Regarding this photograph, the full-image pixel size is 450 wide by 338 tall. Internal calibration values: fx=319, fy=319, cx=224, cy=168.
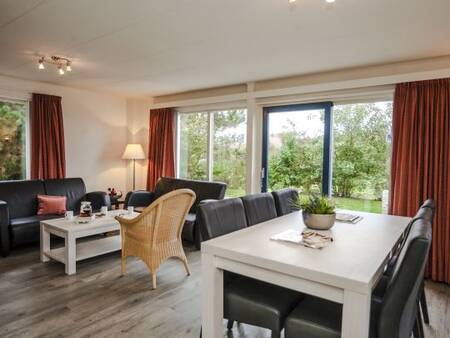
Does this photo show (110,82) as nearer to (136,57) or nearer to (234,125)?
(136,57)

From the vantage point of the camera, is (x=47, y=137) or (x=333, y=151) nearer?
(x=333, y=151)

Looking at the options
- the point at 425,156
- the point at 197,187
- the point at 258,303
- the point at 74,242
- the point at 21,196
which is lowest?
the point at 74,242

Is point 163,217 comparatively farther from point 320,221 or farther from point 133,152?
point 133,152

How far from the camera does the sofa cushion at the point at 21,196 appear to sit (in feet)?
13.9

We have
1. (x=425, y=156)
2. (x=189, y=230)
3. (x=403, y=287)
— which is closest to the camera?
(x=403, y=287)

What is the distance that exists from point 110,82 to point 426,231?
474cm

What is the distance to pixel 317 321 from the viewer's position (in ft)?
5.03

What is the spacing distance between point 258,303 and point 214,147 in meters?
4.00

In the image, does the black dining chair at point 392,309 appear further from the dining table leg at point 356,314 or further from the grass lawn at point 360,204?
the grass lawn at point 360,204

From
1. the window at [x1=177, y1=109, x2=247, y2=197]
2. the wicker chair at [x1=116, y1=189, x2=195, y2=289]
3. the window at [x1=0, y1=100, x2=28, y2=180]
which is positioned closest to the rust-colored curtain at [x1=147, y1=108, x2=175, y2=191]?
→ the window at [x1=177, y1=109, x2=247, y2=197]

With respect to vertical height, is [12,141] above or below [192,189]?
above

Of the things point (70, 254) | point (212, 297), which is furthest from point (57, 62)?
point (212, 297)

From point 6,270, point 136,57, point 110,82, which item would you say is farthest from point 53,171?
point 136,57

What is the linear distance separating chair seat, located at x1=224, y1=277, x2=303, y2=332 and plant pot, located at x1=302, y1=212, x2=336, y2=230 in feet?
1.76
